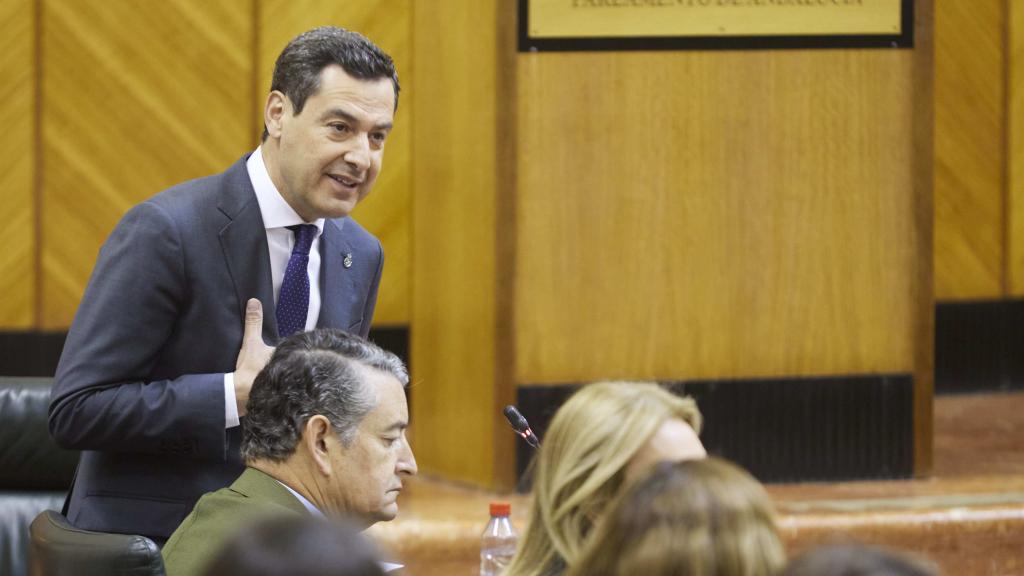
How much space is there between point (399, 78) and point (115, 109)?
35.2 inches

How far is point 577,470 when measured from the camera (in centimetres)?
179

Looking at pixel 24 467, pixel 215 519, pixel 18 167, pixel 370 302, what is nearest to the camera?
pixel 215 519

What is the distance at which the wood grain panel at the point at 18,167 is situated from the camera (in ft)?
15.8

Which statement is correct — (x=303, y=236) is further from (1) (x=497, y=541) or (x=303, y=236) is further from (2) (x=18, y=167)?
(2) (x=18, y=167)

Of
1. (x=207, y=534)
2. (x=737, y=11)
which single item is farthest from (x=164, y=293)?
(x=737, y=11)

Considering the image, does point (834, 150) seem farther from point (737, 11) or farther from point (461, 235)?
point (461, 235)

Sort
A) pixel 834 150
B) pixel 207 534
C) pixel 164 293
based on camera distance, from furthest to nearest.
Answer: pixel 834 150
pixel 164 293
pixel 207 534

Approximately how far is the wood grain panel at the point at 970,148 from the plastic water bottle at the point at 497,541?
3.33m

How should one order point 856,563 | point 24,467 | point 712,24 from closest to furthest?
point 856,563 < point 24,467 < point 712,24

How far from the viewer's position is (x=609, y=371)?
13.6 feet

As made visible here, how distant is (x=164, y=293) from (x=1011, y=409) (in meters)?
4.03

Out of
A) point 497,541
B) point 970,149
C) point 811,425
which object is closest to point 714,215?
point 811,425

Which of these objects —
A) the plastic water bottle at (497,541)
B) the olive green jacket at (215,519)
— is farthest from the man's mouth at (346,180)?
the plastic water bottle at (497,541)

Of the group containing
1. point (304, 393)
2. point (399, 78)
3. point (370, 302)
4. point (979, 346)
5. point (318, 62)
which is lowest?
point (979, 346)
